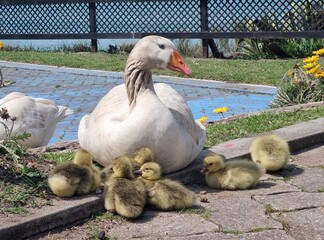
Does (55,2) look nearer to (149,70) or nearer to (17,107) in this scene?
(17,107)

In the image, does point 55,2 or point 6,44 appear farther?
point 6,44

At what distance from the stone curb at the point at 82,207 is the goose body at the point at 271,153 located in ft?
0.80

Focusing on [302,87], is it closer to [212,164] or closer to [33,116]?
[33,116]

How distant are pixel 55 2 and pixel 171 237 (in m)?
18.1

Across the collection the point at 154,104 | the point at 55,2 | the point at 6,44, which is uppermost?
the point at 154,104

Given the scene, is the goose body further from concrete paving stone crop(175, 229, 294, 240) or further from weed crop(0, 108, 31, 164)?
weed crop(0, 108, 31, 164)

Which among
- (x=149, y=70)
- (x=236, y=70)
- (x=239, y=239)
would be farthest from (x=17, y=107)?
Result: (x=236, y=70)

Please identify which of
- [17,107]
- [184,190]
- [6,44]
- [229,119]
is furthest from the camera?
[6,44]

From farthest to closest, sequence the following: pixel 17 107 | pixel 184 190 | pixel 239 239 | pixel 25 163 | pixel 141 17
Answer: pixel 141 17
pixel 17 107
pixel 25 163
pixel 184 190
pixel 239 239

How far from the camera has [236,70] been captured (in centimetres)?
1489

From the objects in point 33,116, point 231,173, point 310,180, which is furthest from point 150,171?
point 33,116

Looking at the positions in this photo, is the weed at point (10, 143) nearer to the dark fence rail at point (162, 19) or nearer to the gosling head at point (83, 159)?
the gosling head at point (83, 159)

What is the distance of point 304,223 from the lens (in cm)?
462

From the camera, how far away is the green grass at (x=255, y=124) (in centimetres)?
721
